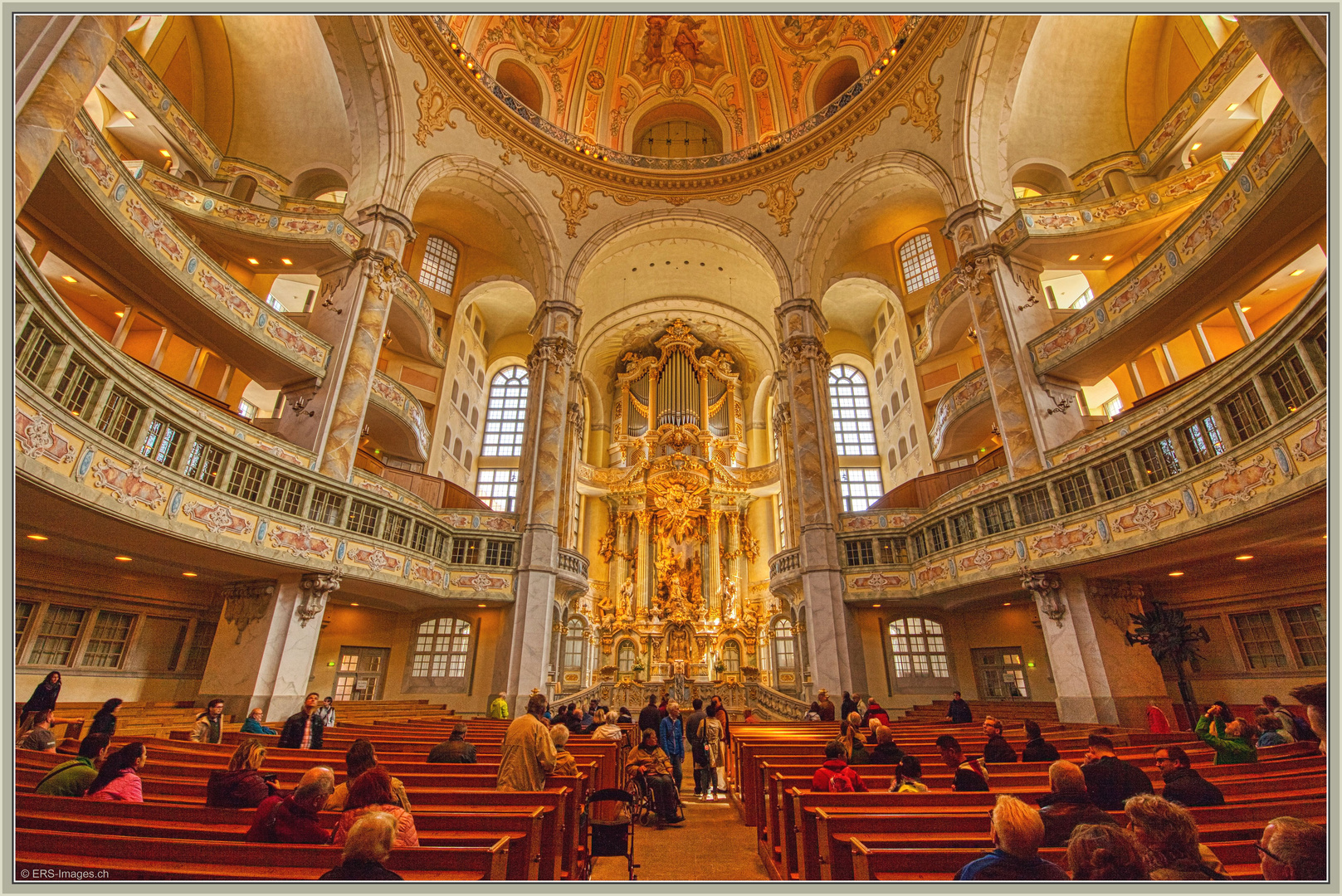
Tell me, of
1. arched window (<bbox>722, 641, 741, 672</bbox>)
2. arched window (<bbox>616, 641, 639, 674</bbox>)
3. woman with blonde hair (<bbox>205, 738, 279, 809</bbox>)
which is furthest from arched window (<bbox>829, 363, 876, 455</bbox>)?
woman with blonde hair (<bbox>205, 738, 279, 809</bbox>)

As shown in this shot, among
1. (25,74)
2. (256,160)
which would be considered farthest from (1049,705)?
(256,160)

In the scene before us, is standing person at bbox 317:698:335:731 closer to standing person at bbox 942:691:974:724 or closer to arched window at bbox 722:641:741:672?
standing person at bbox 942:691:974:724

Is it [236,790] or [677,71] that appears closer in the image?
[236,790]

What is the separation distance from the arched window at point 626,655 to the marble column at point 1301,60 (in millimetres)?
26769

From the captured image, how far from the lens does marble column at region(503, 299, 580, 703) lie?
16406mm

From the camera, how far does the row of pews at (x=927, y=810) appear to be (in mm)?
2934

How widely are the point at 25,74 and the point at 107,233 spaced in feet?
17.6

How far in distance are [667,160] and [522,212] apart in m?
6.61

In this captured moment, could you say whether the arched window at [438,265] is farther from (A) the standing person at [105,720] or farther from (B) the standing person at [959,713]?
(B) the standing person at [959,713]

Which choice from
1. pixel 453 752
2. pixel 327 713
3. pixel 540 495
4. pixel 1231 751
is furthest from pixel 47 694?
pixel 1231 751

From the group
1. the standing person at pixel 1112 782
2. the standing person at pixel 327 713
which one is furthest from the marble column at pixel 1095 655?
the standing person at pixel 327 713

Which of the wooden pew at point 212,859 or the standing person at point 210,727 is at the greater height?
the standing person at point 210,727

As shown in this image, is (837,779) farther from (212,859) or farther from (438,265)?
(438,265)

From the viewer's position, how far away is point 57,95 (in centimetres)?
662
